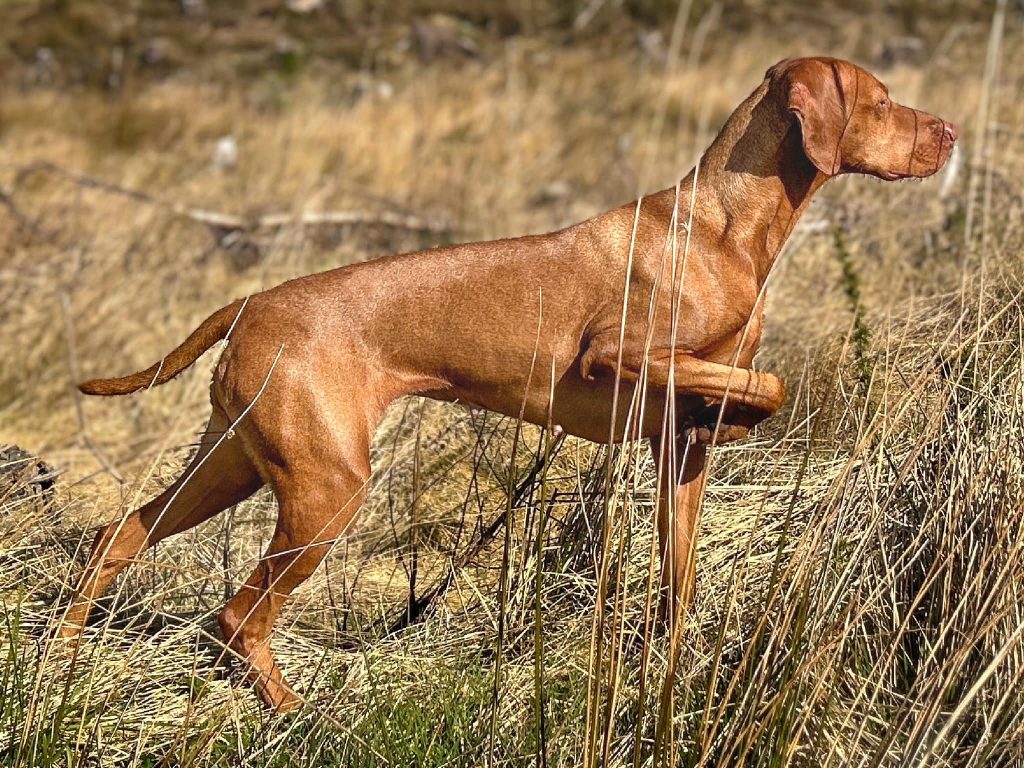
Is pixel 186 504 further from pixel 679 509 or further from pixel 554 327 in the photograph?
pixel 679 509

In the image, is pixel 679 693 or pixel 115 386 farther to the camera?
pixel 115 386

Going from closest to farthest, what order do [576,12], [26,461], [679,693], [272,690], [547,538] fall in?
[679,693]
[272,690]
[547,538]
[26,461]
[576,12]

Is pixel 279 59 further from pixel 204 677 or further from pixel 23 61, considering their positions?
pixel 204 677

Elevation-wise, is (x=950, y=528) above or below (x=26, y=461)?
above

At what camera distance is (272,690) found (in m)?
3.75

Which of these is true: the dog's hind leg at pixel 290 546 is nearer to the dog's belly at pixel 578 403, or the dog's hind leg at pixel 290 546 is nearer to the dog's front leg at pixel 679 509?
the dog's belly at pixel 578 403

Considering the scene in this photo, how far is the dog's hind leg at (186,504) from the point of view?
388 centimetres

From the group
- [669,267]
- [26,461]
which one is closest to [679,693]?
[669,267]

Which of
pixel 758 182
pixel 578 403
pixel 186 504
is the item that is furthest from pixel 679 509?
pixel 186 504

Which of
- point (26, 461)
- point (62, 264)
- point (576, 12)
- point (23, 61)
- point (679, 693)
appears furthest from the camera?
point (576, 12)

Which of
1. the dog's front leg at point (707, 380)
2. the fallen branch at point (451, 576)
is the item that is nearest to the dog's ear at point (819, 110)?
the dog's front leg at point (707, 380)

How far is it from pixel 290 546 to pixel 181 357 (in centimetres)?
64

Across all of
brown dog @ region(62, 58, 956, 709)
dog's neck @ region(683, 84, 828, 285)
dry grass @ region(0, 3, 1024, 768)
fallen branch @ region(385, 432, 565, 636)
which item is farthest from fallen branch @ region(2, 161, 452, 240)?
dog's neck @ region(683, 84, 828, 285)

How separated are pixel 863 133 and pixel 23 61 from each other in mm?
15658
